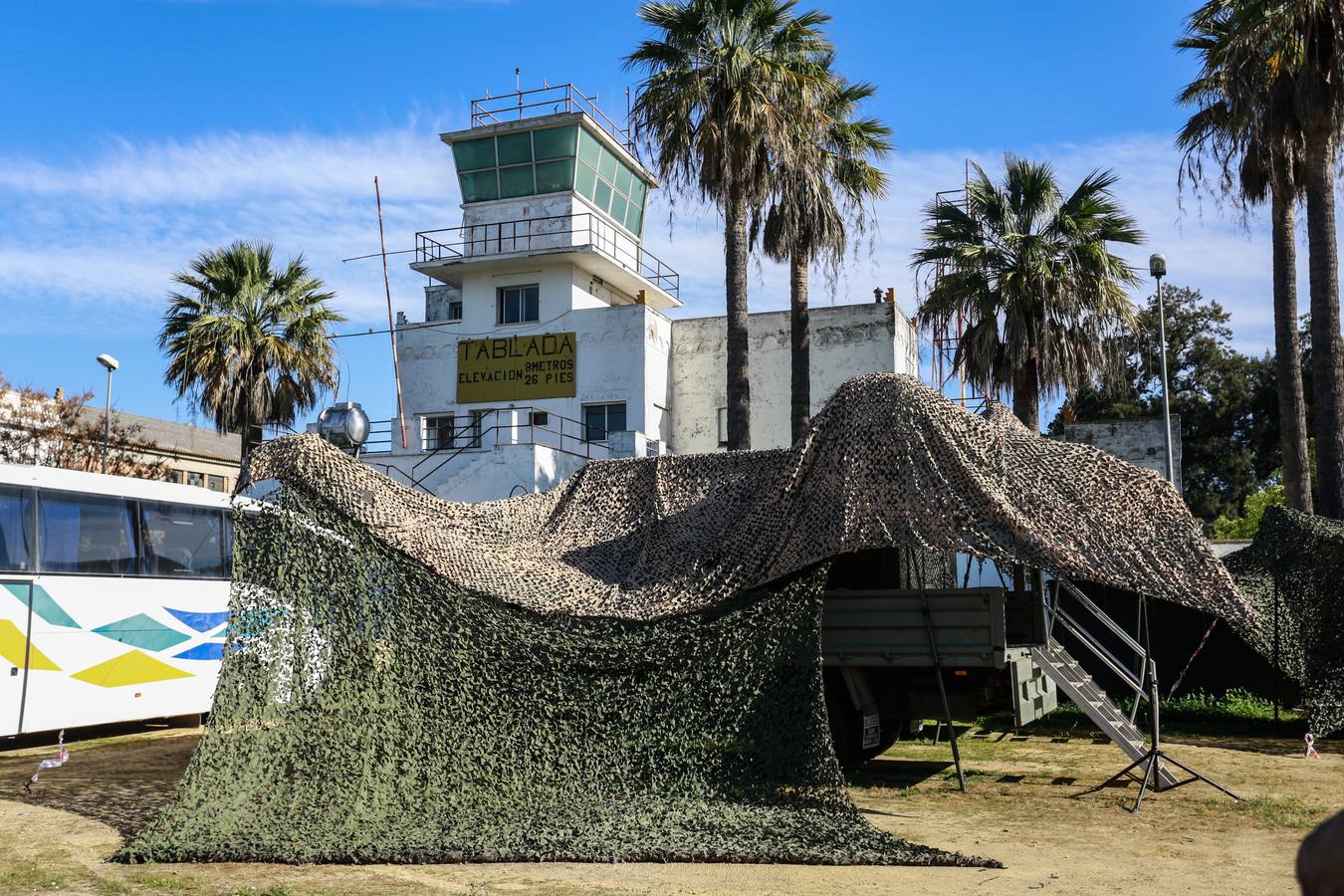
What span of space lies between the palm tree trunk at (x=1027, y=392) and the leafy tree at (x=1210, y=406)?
93.6 ft

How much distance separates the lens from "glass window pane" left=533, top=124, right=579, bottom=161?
3080cm

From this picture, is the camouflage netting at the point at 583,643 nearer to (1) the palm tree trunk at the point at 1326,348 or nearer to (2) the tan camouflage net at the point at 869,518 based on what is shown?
(2) the tan camouflage net at the point at 869,518

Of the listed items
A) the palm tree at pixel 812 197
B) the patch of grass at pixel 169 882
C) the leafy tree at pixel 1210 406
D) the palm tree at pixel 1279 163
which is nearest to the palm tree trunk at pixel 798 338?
the palm tree at pixel 812 197

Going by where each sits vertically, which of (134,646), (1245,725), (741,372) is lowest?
(1245,725)

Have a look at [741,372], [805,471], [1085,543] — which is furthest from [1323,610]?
[741,372]

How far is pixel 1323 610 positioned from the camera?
40.2 feet

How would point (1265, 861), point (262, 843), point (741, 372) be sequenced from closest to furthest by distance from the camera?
point (1265, 861) → point (262, 843) → point (741, 372)

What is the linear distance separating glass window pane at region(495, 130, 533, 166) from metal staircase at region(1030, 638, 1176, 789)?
24540mm

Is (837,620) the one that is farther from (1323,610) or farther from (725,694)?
(1323,610)

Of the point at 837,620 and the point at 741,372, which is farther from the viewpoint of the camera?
the point at 741,372

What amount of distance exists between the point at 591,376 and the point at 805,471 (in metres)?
21.4

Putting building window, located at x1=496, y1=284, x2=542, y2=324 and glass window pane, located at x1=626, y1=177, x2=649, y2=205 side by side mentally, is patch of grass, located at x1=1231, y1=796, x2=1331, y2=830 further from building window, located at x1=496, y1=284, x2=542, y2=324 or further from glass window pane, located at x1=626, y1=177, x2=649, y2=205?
glass window pane, located at x1=626, y1=177, x2=649, y2=205

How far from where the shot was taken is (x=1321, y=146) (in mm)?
16141

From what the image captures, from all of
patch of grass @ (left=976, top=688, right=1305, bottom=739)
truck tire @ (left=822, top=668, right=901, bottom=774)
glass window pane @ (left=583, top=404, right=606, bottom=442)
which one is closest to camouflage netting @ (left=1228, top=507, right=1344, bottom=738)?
patch of grass @ (left=976, top=688, right=1305, bottom=739)
